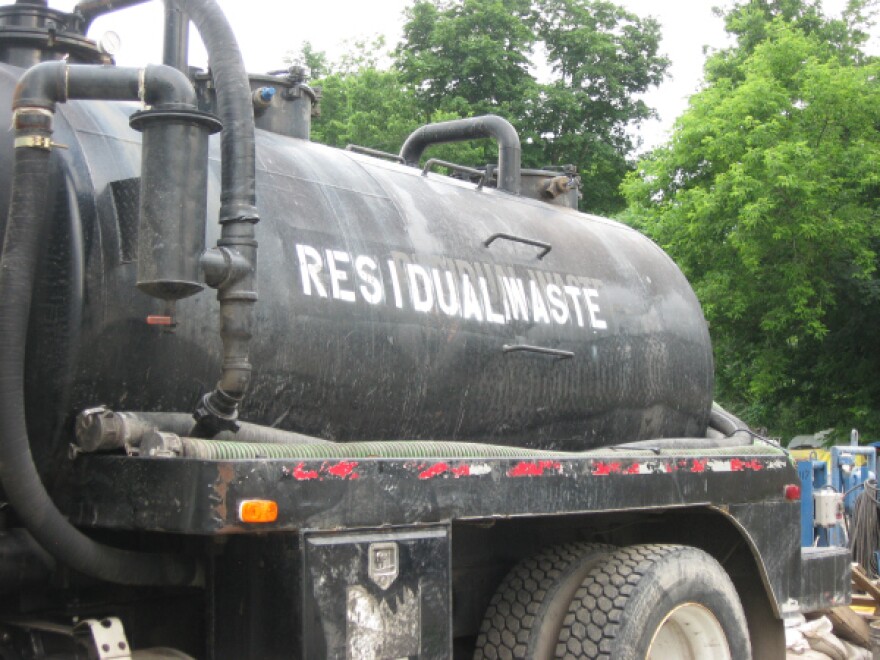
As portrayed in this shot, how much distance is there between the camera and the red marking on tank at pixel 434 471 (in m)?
3.52

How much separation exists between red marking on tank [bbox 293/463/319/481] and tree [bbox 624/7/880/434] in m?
18.5

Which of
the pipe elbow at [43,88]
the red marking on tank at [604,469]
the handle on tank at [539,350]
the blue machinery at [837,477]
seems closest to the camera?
the pipe elbow at [43,88]

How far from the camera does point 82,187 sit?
3.32m

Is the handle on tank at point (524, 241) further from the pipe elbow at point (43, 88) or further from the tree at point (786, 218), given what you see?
the tree at point (786, 218)

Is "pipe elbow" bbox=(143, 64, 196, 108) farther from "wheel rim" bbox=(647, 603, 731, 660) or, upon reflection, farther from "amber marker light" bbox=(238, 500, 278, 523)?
"wheel rim" bbox=(647, 603, 731, 660)

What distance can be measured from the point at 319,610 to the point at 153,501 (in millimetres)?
528

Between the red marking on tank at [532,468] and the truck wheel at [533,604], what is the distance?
620mm

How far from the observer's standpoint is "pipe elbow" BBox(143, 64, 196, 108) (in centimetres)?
310

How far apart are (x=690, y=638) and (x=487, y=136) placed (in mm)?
2655

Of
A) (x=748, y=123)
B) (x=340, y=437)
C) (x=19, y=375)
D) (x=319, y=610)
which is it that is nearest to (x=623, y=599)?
(x=340, y=437)

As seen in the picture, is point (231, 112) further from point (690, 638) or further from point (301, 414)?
point (690, 638)

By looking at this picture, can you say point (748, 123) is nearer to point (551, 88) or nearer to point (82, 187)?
point (551, 88)

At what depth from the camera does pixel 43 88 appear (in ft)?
10.0

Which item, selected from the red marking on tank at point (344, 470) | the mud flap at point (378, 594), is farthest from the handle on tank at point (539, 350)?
the red marking on tank at point (344, 470)
